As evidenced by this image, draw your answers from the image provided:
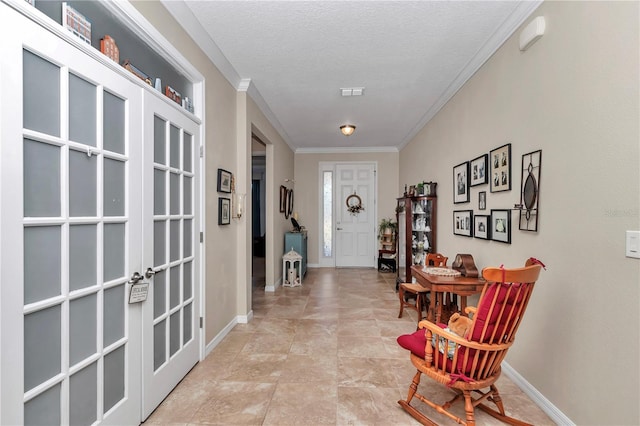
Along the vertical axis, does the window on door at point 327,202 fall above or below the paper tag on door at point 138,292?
above

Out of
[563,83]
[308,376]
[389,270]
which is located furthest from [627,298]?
[389,270]

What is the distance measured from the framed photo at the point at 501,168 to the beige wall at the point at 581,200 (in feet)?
0.24

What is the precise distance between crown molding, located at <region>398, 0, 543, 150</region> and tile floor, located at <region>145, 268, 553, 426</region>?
2.69m

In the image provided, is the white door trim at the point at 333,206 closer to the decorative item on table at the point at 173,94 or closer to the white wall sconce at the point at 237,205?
the white wall sconce at the point at 237,205

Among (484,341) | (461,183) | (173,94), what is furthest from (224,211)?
(461,183)

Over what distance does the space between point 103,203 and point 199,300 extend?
4.43 ft

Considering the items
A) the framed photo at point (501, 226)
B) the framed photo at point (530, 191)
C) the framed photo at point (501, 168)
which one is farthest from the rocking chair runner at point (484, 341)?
the framed photo at point (501, 168)

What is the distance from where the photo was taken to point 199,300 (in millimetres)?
2719

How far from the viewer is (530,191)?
2262 mm

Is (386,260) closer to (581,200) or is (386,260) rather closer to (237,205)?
(237,205)

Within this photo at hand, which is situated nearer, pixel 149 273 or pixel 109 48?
pixel 109 48

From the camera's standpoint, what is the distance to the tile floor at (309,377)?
6.64ft

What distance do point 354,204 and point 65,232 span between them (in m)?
6.27

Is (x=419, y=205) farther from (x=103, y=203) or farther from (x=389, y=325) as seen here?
(x=103, y=203)
